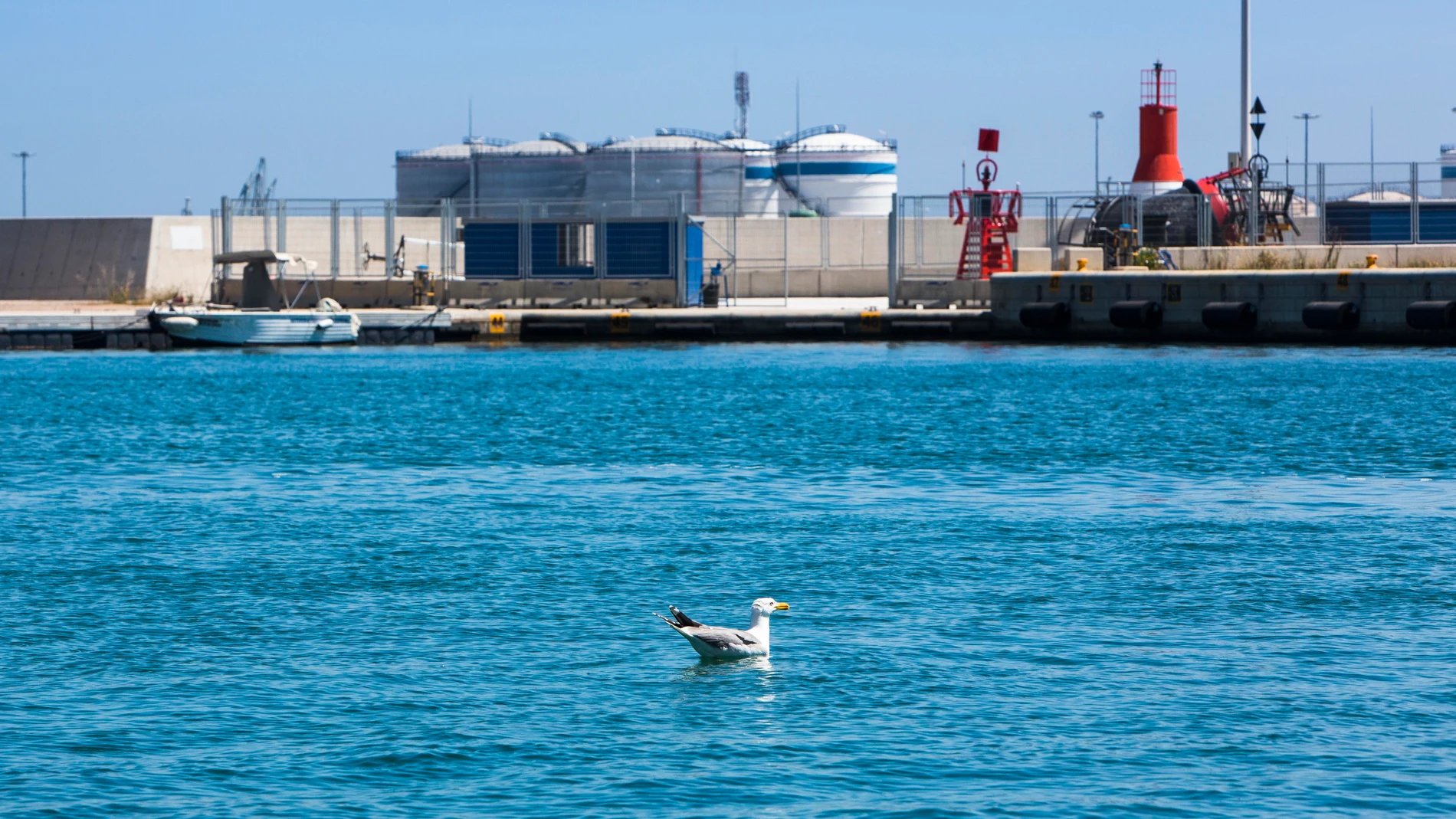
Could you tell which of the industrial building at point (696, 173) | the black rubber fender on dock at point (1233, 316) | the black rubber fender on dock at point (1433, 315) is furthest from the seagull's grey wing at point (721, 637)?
the industrial building at point (696, 173)

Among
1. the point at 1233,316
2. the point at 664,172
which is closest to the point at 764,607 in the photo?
the point at 1233,316

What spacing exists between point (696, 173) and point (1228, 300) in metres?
42.2

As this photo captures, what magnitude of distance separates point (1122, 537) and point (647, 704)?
849 centimetres

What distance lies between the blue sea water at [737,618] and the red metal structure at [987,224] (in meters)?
19.4

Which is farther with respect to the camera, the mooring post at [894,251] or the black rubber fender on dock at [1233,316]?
the mooring post at [894,251]

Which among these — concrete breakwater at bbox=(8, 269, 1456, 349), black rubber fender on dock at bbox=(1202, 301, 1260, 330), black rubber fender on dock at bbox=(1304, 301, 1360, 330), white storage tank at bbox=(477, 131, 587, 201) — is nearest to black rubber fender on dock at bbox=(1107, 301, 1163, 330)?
concrete breakwater at bbox=(8, 269, 1456, 349)

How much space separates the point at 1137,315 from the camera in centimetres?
4806

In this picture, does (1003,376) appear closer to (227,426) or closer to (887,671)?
(227,426)

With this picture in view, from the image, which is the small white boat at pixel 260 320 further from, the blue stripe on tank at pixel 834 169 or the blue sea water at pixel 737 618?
the blue stripe on tank at pixel 834 169

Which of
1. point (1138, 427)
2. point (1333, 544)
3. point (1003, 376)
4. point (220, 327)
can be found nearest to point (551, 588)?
point (1333, 544)

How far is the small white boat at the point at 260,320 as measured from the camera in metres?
51.0

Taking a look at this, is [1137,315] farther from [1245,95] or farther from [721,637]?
[721,637]

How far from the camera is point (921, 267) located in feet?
179

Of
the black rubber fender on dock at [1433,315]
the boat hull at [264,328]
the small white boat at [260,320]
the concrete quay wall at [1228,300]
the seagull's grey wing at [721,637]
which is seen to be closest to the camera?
the seagull's grey wing at [721,637]
